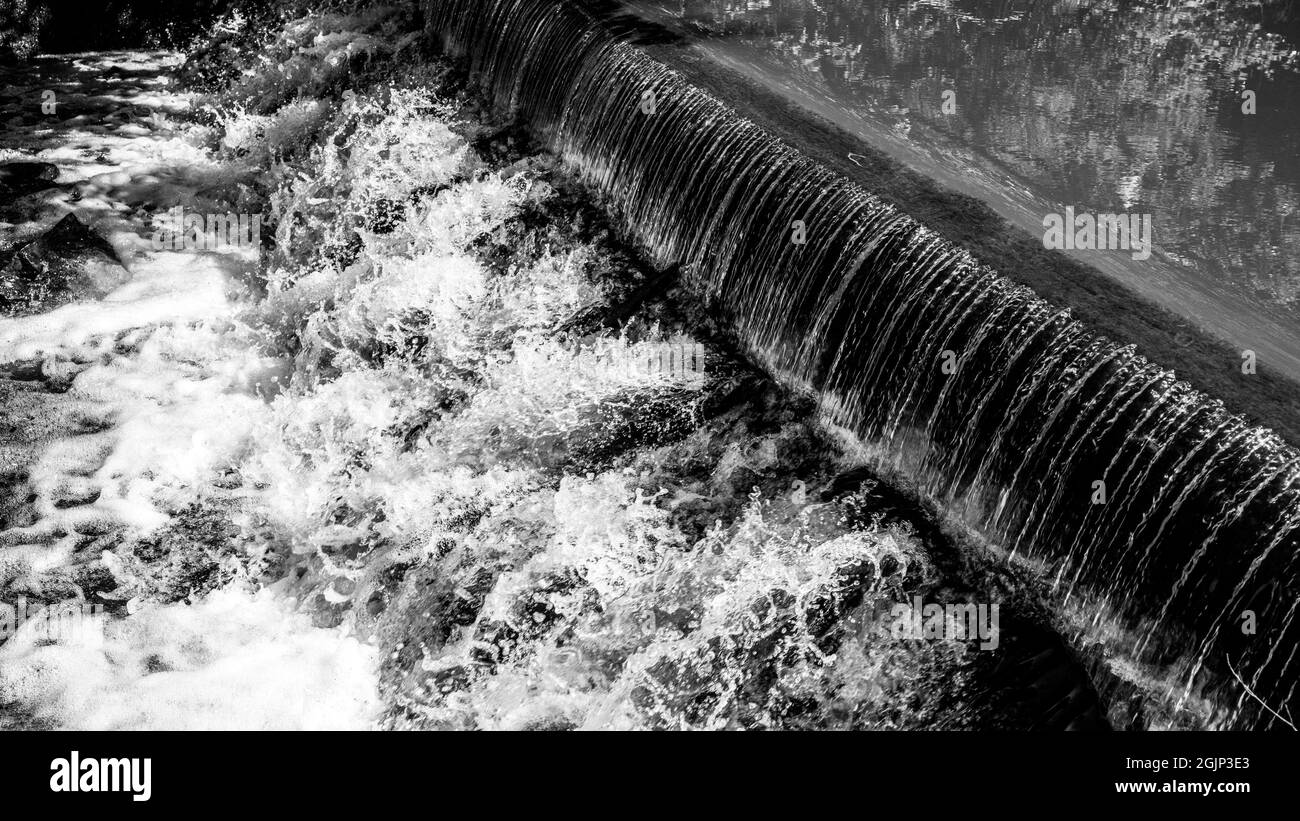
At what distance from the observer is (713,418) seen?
252 inches

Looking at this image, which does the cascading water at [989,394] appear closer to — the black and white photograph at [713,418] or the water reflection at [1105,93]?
the black and white photograph at [713,418]

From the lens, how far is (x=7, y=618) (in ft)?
18.5

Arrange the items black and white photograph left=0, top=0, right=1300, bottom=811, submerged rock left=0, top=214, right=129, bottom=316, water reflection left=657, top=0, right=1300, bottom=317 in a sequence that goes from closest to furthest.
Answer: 1. black and white photograph left=0, top=0, right=1300, bottom=811
2. water reflection left=657, top=0, right=1300, bottom=317
3. submerged rock left=0, top=214, right=129, bottom=316

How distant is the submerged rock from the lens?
8.20 meters

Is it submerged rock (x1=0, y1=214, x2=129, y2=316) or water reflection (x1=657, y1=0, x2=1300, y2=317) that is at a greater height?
water reflection (x1=657, y1=0, x2=1300, y2=317)

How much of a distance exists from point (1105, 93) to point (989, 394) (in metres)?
3.59

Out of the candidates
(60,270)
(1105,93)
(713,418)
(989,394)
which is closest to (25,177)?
(60,270)

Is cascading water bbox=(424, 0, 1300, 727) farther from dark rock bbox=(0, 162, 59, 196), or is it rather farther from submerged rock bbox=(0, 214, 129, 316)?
dark rock bbox=(0, 162, 59, 196)

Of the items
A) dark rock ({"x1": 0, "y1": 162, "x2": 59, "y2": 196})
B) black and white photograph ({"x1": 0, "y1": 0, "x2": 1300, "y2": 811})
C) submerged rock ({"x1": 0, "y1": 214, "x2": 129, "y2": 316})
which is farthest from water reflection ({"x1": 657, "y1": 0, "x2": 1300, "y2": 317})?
dark rock ({"x1": 0, "y1": 162, "x2": 59, "y2": 196})

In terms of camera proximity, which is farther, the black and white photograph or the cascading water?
the black and white photograph

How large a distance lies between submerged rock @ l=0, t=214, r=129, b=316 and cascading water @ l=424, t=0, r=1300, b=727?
4.42 meters

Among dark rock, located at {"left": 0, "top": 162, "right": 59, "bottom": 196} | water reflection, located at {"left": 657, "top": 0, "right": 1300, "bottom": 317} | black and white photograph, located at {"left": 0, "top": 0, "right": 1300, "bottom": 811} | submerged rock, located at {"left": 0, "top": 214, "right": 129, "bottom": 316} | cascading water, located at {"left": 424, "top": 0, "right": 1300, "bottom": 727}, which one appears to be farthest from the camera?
dark rock, located at {"left": 0, "top": 162, "right": 59, "bottom": 196}
